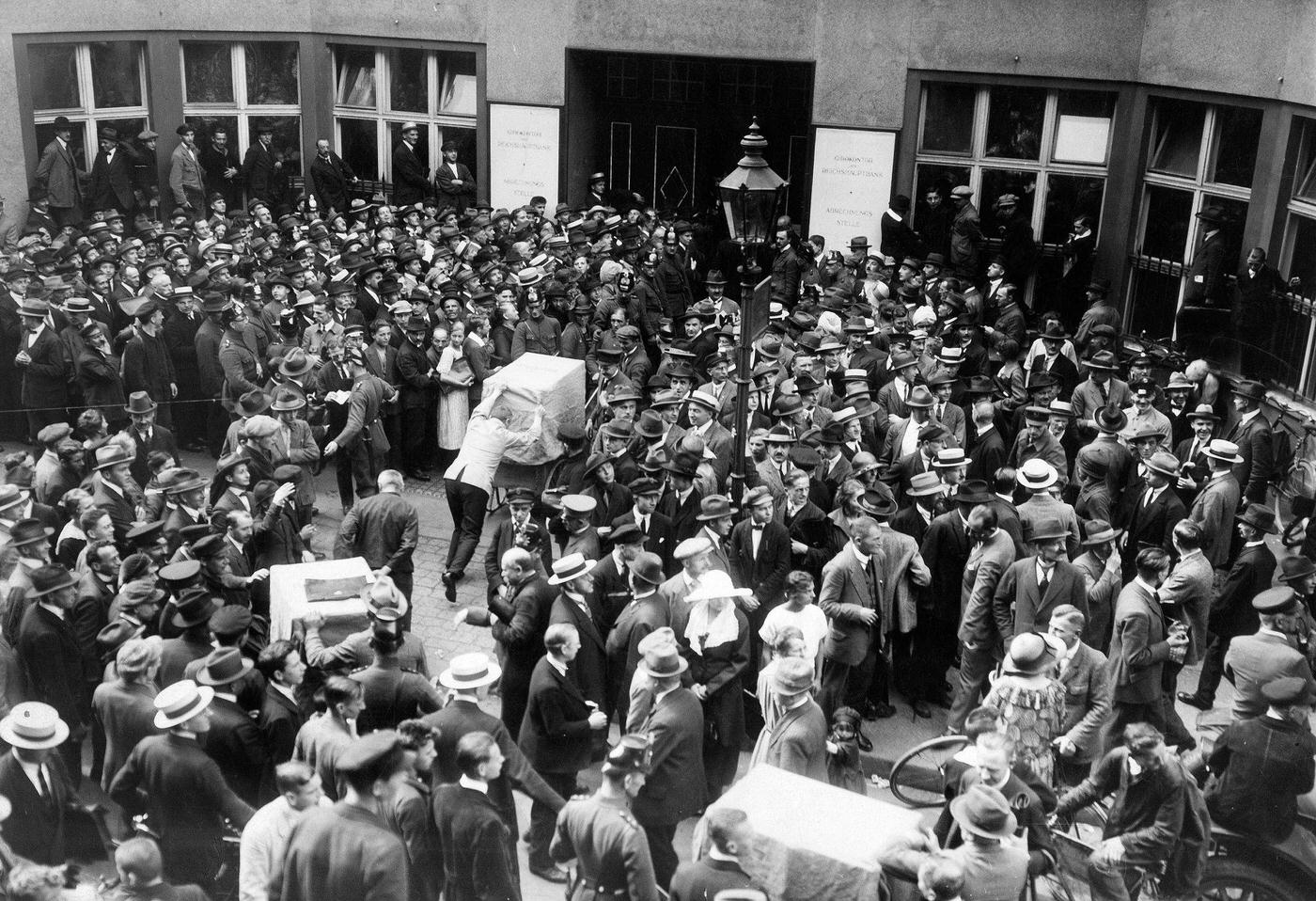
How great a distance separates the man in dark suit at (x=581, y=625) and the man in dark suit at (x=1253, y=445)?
6.05m

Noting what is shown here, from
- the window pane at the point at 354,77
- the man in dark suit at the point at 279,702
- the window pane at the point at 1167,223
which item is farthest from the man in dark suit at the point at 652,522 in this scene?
the window pane at the point at 354,77

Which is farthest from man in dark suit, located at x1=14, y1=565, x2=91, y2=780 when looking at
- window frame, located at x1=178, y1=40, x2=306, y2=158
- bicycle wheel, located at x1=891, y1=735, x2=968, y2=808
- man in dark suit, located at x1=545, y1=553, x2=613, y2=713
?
window frame, located at x1=178, y1=40, x2=306, y2=158

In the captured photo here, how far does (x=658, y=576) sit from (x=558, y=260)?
944 centimetres

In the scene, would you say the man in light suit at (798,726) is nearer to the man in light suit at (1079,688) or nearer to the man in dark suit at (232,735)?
the man in light suit at (1079,688)

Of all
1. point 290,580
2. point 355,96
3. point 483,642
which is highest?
point 355,96

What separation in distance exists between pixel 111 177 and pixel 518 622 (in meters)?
15.8

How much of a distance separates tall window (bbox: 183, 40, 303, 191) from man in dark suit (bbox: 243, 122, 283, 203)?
279 mm

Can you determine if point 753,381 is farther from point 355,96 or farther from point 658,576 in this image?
point 355,96

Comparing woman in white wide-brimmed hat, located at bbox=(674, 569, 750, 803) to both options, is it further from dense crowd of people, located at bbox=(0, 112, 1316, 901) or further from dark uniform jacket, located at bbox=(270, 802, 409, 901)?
dark uniform jacket, located at bbox=(270, 802, 409, 901)

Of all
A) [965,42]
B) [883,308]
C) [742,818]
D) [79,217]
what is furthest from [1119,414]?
[79,217]

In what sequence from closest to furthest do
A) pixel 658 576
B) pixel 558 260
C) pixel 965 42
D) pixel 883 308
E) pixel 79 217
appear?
pixel 658 576 → pixel 883 308 → pixel 558 260 → pixel 965 42 → pixel 79 217

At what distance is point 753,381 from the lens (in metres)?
11.9

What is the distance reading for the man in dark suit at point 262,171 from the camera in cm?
2194

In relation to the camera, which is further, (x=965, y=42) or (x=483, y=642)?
(x=965, y=42)
